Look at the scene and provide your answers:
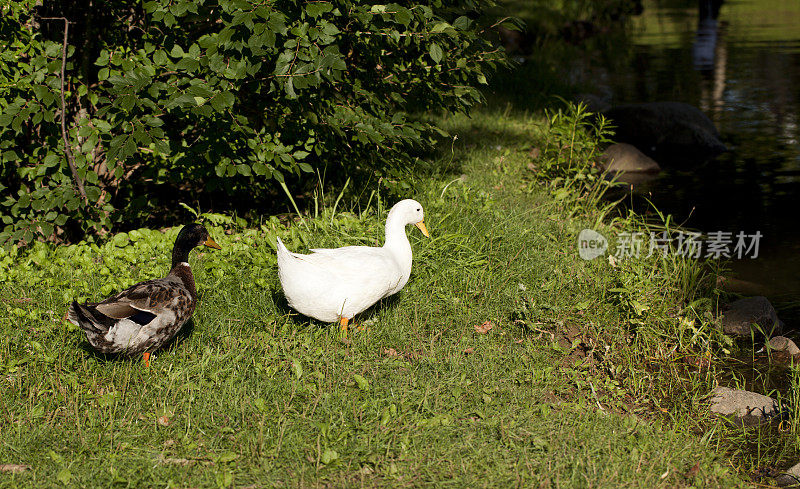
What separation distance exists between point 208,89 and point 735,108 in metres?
10.4

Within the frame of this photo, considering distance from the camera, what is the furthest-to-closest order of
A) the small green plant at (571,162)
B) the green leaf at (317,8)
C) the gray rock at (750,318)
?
the small green plant at (571,162) → the gray rock at (750,318) → the green leaf at (317,8)

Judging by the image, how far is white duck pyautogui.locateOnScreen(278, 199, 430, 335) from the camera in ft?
13.9

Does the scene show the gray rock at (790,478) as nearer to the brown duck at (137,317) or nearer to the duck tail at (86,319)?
the brown duck at (137,317)

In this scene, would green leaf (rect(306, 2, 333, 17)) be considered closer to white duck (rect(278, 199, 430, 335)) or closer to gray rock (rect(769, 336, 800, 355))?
white duck (rect(278, 199, 430, 335))

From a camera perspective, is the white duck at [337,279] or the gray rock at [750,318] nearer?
the white duck at [337,279]

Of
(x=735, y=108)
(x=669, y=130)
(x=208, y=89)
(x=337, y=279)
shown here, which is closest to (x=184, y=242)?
(x=208, y=89)

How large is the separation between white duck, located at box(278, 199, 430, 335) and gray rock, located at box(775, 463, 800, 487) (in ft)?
8.24

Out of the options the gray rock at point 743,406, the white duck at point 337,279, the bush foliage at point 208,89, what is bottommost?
the gray rock at point 743,406

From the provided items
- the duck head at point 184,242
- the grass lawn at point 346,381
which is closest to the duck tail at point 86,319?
the grass lawn at point 346,381

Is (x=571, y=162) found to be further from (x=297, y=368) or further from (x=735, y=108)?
(x=735, y=108)

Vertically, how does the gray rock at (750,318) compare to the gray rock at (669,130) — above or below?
above

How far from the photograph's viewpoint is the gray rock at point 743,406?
4.42m

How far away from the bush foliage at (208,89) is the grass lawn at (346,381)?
23.0 inches

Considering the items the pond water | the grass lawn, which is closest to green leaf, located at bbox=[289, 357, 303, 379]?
the grass lawn
